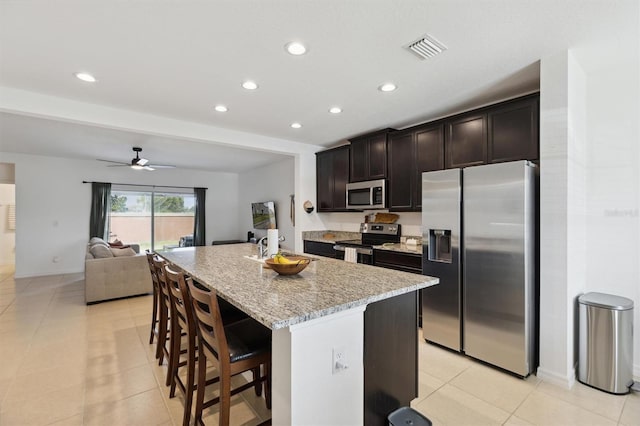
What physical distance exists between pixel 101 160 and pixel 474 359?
7.68 metres

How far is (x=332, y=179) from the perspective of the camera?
198 inches

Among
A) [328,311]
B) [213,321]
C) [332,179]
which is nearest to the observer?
[328,311]

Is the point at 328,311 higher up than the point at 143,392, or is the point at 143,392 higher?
the point at 328,311

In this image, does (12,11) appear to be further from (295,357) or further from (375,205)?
(375,205)

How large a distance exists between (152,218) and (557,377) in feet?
27.9

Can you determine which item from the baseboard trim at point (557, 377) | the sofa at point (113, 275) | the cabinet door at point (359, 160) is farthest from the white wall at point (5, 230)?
the baseboard trim at point (557, 377)

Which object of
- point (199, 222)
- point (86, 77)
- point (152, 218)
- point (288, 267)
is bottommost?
point (288, 267)

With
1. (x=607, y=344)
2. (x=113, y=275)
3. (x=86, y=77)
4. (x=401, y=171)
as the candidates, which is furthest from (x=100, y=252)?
(x=607, y=344)

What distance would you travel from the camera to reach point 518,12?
1789 mm

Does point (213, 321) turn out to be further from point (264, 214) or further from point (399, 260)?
point (264, 214)

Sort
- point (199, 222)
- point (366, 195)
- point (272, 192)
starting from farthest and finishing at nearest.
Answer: point (199, 222), point (272, 192), point (366, 195)

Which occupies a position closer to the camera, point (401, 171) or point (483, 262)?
point (483, 262)

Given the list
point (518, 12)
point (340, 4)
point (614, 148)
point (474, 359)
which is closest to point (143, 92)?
point (340, 4)

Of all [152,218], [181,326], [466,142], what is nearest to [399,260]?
[466,142]
